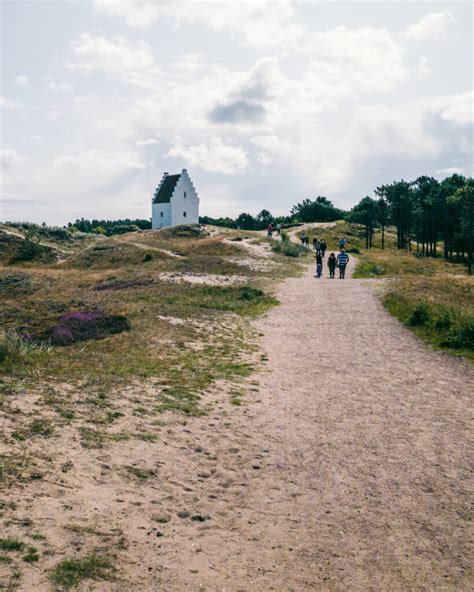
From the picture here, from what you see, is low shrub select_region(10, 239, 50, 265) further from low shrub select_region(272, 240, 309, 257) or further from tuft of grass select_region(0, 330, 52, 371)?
A: tuft of grass select_region(0, 330, 52, 371)

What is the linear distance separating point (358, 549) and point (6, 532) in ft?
15.1

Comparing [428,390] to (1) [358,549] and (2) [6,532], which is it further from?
(2) [6,532]

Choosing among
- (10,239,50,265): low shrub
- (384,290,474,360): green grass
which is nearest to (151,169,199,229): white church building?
(10,239,50,265): low shrub

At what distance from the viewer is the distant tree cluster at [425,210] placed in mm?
80375

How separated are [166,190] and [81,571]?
98862mm

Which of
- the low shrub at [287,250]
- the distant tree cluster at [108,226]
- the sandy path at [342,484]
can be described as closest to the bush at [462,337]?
the sandy path at [342,484]

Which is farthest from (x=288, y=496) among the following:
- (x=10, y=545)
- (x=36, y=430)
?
(x=36, y=430)

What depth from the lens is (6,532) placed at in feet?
19.6

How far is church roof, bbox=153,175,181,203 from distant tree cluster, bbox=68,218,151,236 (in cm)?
1891

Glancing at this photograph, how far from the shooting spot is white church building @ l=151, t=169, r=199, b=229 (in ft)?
321

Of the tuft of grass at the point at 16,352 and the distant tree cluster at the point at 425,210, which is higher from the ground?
the distant tree cluster at the point at 425,210

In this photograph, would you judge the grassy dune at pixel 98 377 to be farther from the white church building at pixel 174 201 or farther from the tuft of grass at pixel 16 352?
the white church building at pixel 174 201

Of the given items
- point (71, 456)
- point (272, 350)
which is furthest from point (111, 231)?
point (71, 456)

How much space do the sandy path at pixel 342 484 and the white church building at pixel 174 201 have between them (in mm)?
85185
